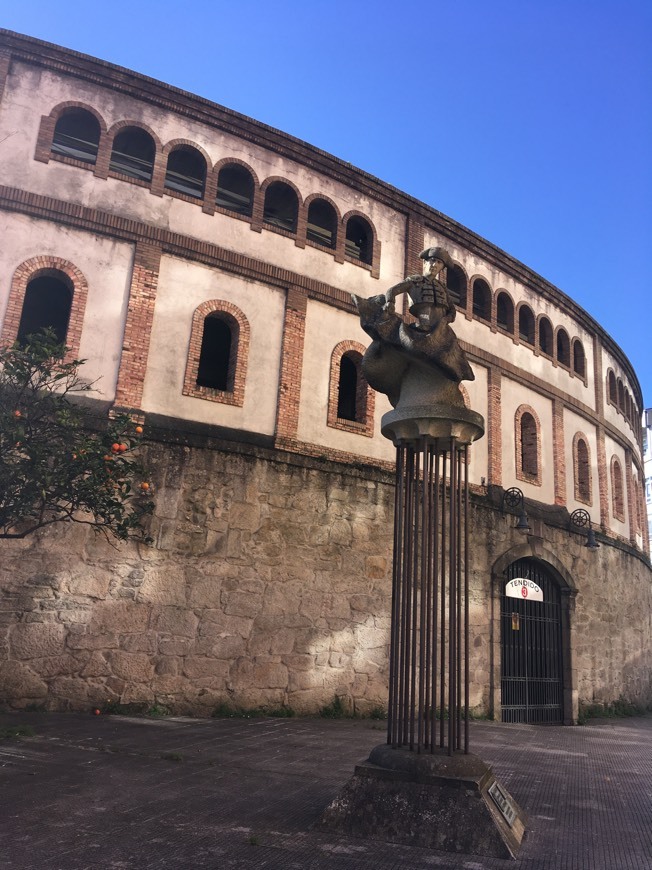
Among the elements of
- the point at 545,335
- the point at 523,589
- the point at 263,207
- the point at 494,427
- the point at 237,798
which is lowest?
the point at 237,798

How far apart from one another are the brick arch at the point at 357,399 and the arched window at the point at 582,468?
7372mm

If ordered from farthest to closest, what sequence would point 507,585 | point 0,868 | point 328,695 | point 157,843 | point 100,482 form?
point 507,585, point 328,695, point 100,482, point 157,843, point 0,868

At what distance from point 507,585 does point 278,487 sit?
5.63 metres

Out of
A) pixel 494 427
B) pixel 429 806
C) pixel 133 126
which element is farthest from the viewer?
pixel 494 427

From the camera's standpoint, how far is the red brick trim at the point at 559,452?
17.0m

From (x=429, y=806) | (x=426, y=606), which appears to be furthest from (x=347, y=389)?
(x=429, y=806)

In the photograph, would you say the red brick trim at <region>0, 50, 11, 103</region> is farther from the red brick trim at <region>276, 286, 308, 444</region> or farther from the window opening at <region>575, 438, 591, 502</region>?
the window opening at <region>575, 438, 591, 502</region>

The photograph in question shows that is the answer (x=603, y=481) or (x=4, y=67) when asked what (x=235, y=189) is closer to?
(x=4, y=67)

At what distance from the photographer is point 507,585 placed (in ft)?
47.0

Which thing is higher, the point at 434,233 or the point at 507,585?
the point at 434,233

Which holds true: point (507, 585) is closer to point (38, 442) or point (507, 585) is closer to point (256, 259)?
point (256, 259)

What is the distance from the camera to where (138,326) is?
1134 centimetres

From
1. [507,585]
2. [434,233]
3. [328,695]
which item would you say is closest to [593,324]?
[434,233]

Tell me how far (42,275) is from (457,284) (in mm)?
9145
